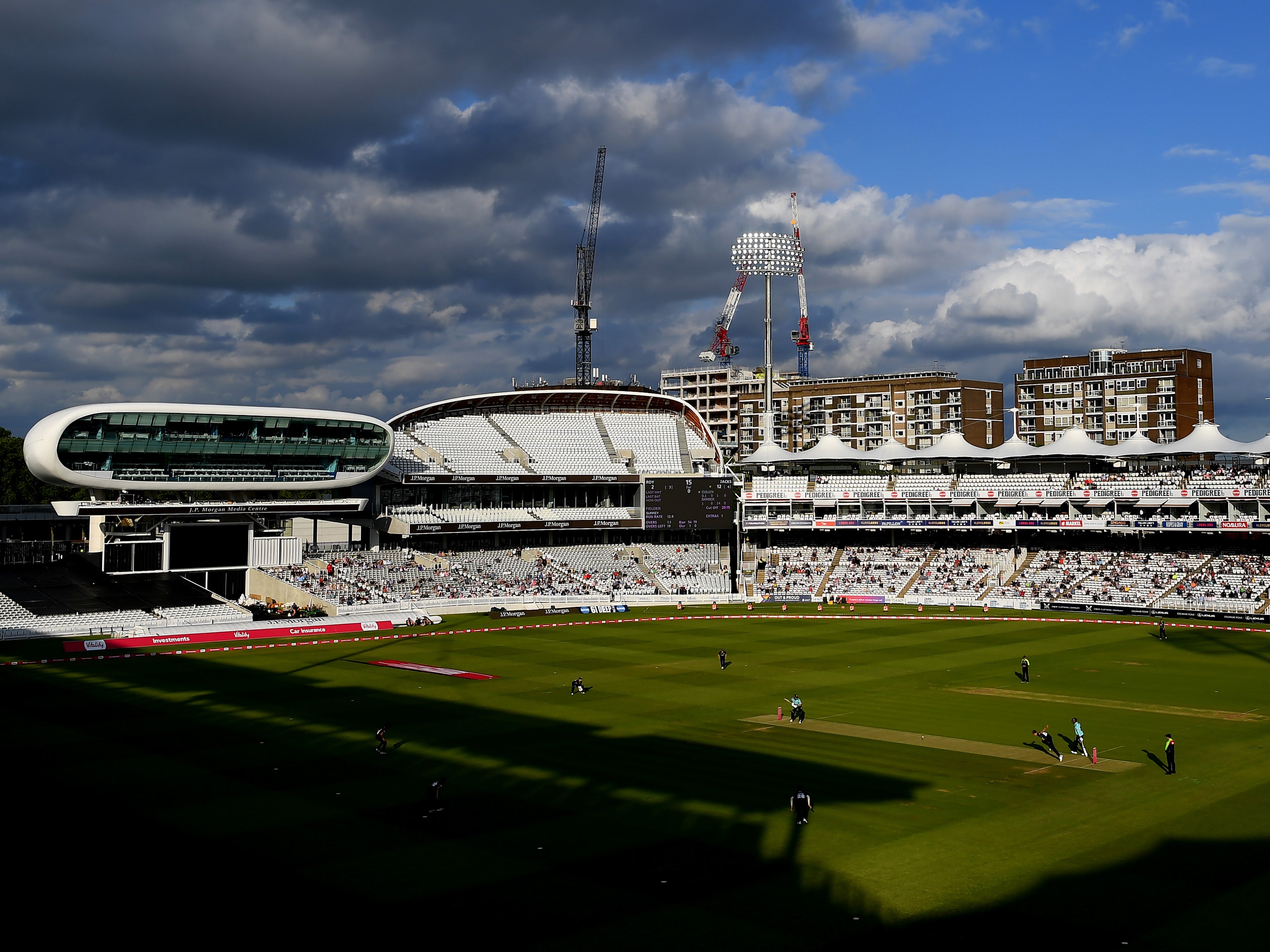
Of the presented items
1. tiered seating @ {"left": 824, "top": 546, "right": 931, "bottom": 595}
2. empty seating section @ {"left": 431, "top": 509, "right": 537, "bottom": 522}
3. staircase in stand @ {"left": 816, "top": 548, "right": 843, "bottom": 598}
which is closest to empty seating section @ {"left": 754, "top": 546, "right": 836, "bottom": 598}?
staircase in stand @ {"left": 816, "top": 548, "right": 843, "bottom": 598}

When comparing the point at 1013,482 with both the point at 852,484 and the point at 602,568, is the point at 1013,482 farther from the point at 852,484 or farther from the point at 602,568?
the point at 602,568

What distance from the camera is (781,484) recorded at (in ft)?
343

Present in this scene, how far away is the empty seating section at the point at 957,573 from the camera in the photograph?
280 feet

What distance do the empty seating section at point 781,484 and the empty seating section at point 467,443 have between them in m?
22.8

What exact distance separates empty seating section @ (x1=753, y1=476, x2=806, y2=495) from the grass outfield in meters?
53.2

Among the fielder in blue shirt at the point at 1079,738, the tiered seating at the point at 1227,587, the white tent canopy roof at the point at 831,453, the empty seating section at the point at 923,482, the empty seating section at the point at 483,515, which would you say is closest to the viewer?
the fielder in blue shirt at the point at 1079,738

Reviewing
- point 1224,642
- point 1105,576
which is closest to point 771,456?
point 1105,576

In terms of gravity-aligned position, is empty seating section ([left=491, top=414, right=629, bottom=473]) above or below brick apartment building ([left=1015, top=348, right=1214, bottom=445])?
below

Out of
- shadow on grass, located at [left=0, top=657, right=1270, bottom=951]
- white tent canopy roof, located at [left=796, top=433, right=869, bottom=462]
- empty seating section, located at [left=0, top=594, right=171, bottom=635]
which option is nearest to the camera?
shadow on grass, located at [left=0, top=657, right=1270, bottom=951]

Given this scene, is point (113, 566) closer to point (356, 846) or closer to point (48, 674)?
point (48, 674)

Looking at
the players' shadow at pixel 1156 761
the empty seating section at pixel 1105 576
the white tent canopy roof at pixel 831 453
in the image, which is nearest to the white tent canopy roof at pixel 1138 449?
the empty seating section at pixel 1105 576

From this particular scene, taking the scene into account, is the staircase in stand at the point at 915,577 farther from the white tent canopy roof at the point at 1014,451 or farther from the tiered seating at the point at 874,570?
the white tent canopy roof at the point at 1014,451

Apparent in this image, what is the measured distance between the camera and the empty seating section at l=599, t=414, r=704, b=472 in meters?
104

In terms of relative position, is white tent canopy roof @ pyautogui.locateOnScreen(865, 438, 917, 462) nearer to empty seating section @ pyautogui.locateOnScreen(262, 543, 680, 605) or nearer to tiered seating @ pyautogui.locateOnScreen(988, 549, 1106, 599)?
tiered seating @ pyautogui.locateOnScreen(988, 549, 1106, 599)
